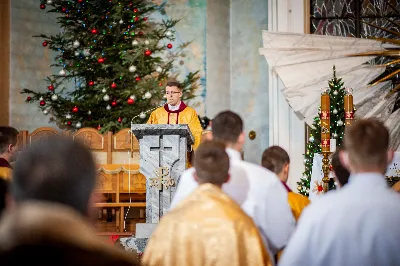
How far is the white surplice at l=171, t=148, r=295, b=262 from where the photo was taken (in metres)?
4.02

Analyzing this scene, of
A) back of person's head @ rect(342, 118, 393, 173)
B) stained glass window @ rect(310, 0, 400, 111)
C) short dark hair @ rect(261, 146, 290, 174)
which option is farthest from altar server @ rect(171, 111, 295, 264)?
stained glass window @ rect(310, 0, 400, 111)

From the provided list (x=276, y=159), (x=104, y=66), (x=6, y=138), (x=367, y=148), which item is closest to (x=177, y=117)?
(x=104, y=66)

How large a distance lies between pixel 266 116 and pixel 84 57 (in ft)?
10.9

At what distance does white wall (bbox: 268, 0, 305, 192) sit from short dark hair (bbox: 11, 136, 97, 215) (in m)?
10.2

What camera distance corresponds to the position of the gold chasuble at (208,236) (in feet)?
11.4

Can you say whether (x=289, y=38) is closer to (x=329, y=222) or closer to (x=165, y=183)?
(x=165, y=183)

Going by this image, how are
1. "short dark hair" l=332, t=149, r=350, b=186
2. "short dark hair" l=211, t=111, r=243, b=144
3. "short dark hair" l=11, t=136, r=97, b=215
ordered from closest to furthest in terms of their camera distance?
"short dark hair" l=11, t=136, r=97, b=215, "short dark hair" l=211, t=111, r=243, b=144, "short dark hair" l=332, t=149, r=350, b=186

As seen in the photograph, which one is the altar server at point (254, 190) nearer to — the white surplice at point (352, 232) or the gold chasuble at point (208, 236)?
the gold chasuble at point (208, 236)

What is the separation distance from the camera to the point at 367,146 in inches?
118

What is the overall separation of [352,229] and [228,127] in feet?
4.82

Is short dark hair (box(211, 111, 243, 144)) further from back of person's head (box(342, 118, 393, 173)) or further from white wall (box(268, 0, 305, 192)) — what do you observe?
white wall (box(268, 0, 305, 192))

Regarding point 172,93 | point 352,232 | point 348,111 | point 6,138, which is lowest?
point 352,232

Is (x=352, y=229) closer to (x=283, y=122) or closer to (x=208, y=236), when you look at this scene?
(x=208, y=236)

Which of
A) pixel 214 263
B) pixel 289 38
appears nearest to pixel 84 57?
pixel 289 38
